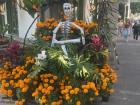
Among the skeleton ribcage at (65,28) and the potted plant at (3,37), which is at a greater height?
the skeleton ribcage at (65,28)

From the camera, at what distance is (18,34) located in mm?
15938

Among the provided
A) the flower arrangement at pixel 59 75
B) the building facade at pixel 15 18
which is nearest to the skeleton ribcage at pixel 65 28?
the flower arrangement at pixel 59 75

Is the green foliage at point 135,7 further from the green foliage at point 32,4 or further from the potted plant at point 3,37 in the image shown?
the green foliage at point 32,4

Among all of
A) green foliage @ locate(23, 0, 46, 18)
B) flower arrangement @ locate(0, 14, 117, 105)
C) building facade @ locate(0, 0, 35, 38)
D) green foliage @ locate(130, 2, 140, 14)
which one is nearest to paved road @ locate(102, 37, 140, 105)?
flower arrangement @ locate(0, 14, 117, 105)

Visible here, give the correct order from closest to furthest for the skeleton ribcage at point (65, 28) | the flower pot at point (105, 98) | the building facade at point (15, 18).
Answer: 1. the skeleton ribcage at point (65, 28)
2. the flower pot at point (105, 98)
3. the building facade at point (15, 18)

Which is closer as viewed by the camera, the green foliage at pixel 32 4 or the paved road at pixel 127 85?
the green foliage at pixel 32 4

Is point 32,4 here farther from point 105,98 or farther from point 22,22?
point 22,22

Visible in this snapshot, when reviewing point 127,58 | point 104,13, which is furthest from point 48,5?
point 127,58

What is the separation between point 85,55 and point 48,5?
7.19 feet

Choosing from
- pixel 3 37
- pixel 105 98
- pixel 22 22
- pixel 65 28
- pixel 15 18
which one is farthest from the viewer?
pixel 15 18

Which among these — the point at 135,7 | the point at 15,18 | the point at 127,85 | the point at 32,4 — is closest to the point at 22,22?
the point at 15,18

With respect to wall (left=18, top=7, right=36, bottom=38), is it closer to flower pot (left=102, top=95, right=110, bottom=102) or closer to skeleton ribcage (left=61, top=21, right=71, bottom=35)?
skeleton ribcage (left=61, top=21, right=71, bottom=35)

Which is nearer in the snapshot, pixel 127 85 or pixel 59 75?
pixel 59 75

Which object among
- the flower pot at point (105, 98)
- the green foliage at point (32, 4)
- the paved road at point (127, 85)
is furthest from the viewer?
the paved road at point (127, 85)
